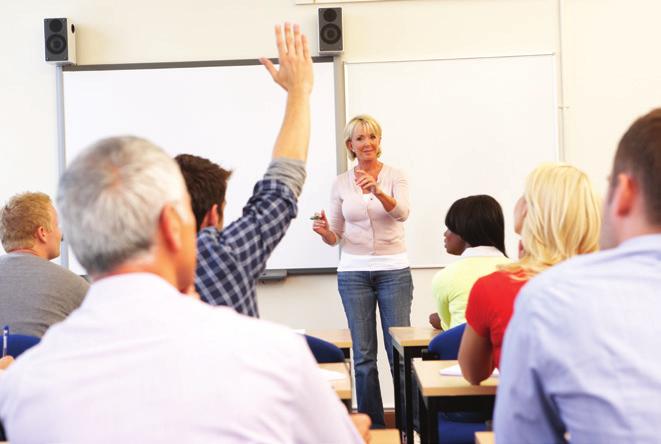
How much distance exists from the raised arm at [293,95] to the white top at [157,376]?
2.97ft

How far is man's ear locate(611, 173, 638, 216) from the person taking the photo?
1.25 meters

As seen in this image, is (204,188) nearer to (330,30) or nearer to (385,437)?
(385,437)

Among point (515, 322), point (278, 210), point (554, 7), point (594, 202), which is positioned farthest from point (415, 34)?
point (515, 322)

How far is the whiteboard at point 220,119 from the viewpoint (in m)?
5.38

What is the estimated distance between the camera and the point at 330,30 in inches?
208

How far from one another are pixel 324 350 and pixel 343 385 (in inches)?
15.1

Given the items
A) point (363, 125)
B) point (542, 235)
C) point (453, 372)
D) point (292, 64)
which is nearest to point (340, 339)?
point (453, 372)

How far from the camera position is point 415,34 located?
5.38 metres

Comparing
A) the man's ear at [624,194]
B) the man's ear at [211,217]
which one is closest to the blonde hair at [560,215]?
the man's ear at [211,217]

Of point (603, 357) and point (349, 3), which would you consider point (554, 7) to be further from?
point (603, 357)

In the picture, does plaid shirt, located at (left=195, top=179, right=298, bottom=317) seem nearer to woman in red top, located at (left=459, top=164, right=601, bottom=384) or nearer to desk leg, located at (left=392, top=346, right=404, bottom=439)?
woman in red top, located at (left=459, top=164, right=601, bottom=384)

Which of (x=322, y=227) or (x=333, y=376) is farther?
(x=322, y=227)

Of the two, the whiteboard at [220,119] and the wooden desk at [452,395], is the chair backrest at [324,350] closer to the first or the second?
the wooden desk at [452,395]

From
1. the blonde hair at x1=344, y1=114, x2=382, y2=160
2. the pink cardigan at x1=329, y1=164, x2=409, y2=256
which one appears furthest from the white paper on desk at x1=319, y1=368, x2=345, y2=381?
the blonde hair at x1=344, y1=114, x2=382, y2=160
